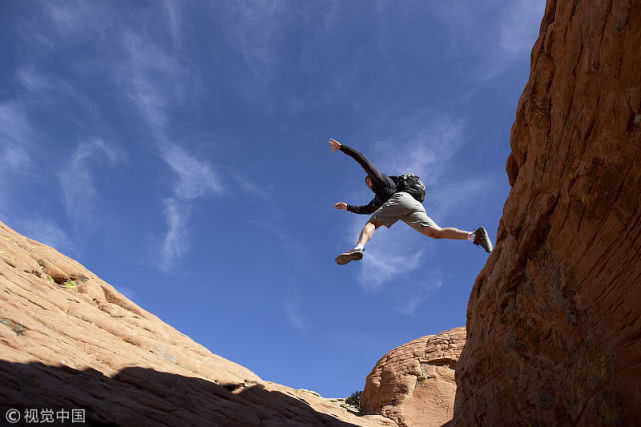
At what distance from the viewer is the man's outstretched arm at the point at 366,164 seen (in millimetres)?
9367

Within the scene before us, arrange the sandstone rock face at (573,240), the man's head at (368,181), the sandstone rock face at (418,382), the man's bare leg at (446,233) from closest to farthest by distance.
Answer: the sandstone rock face at (573,240)
the man's bare leg at (446,233)
the man's head at (368,181)
the sandstone rock face at (418,382)

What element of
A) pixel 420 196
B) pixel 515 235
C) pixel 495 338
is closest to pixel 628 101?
pixel 515 235

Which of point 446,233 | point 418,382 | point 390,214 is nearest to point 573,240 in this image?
point 446,233

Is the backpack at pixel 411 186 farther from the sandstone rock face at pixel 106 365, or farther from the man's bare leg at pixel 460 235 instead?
the sandstone rock face at pixel 106 365

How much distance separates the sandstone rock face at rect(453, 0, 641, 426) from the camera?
4270mm

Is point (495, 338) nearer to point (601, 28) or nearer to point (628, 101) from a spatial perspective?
point (628, 101)

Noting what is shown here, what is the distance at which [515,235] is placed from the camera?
6410 mm

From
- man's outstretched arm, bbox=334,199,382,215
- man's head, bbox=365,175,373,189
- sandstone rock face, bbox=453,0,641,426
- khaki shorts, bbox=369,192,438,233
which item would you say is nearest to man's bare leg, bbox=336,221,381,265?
khaki shorts, bbox=369,192,438,233

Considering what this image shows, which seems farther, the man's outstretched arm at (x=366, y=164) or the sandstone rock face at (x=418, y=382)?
the sandstone rock face at (x=418, y=382)

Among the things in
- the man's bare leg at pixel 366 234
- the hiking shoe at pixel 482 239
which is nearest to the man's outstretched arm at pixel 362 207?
the man's bare leg at pixel 366 234

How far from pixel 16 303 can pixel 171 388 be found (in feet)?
9.64

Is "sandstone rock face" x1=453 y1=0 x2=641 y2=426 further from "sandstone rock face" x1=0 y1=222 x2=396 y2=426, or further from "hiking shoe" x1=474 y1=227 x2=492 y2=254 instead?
"sandstone rock face" x1=0 y1=222 x2=396 y2=426

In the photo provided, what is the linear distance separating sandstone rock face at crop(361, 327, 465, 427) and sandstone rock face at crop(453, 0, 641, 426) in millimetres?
6588

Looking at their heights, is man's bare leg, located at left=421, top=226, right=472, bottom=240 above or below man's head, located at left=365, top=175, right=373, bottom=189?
below
